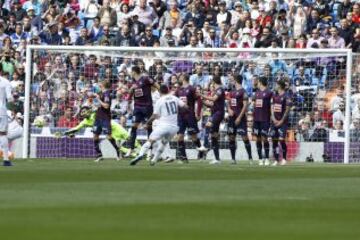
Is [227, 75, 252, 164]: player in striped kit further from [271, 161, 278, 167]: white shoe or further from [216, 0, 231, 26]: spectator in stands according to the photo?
[216, 0, 231, 26]: spectator in stands

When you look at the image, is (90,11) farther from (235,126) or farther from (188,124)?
(235,126)

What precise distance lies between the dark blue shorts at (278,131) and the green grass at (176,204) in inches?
220

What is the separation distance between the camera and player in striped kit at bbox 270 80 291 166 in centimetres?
3111

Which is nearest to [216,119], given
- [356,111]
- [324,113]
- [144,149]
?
[324,113]

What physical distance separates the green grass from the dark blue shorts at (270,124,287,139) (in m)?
5.58

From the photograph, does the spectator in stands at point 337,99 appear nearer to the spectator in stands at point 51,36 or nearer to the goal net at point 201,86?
the goal net at point 201,86

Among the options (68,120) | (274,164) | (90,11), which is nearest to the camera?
(274,164)

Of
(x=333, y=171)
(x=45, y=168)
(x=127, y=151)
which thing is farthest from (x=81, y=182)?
(x=127, y=151)

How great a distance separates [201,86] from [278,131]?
11.7 feet

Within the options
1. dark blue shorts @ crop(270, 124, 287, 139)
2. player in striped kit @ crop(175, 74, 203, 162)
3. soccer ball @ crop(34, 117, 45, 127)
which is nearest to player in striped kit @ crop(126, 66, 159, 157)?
player in striped kit @ crop(175, 74, 203, 162)

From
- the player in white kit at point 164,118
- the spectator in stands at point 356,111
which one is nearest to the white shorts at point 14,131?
the player in white kit at point 164,118

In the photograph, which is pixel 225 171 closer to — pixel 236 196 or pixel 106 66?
pixel 236 196

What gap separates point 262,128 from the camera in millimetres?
31391

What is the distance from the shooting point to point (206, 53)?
1382 inches
